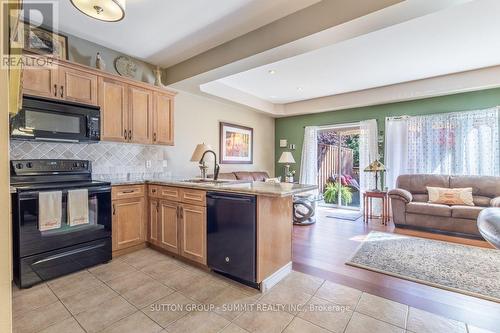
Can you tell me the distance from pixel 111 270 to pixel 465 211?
4.94m

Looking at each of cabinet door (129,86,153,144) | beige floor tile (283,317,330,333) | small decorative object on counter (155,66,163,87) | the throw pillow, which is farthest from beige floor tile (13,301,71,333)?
the throw pillow

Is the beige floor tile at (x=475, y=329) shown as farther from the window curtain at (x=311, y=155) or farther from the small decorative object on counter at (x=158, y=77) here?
the window curtain at (x=311, y=155)

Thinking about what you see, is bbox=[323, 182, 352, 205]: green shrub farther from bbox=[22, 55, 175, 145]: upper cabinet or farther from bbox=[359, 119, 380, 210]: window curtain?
bbox=[22, 55, 175, 145]: upper cabinet

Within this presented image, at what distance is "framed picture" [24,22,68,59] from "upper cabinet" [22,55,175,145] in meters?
0.24

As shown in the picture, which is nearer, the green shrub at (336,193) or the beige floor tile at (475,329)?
the beige floor tile at (475,329)

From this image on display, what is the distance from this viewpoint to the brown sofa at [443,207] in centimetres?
370

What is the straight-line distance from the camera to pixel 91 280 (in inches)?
93.0

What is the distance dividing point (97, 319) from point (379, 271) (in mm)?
2617

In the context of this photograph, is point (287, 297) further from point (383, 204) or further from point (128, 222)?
point (383, 204)

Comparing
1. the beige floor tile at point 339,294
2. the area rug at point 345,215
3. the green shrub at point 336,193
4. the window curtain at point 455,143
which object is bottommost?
the beige floor tile at point 339,294

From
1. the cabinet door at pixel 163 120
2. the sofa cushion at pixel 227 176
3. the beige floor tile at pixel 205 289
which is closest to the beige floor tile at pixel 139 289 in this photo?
the beige floor tile at pixel 205 289

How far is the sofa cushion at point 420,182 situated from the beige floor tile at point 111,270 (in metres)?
4.79

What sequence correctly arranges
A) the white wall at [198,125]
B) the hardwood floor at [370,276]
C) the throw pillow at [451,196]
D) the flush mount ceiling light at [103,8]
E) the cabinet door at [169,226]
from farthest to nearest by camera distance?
the white wall at [198,125], the throw pillow at [451,196], the cabinet door at [169,226], the hardwood floor at [370,276], the flush mount ceiling light at [103,8]

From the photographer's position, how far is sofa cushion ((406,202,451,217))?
385 cm
